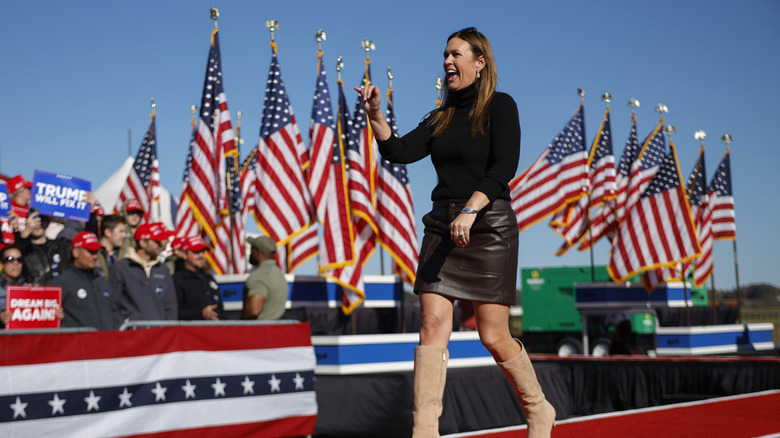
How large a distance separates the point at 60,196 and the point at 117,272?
2156 millimetres

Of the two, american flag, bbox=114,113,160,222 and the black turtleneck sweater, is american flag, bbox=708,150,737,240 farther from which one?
the black turtleneck sweater

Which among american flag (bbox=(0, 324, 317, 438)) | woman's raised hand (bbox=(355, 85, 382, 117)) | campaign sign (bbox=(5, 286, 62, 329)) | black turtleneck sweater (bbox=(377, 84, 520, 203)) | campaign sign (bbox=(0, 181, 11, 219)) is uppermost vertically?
campaign sign (bbox=(0, 181, 11, 219))

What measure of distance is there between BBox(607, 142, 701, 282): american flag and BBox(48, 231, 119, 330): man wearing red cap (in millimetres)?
12967

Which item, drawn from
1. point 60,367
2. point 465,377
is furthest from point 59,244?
point 465,377

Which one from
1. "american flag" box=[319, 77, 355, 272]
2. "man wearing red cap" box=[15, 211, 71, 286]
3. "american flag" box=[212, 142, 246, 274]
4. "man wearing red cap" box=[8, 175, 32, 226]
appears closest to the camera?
"man wearing red cap" box=[15, 211, 71, 286]

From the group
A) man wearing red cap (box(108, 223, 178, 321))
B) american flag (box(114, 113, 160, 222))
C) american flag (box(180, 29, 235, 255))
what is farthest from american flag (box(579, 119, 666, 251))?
man wearing red cap (box(108, 223, 178, 321))

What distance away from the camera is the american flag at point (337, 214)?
12.9 metres

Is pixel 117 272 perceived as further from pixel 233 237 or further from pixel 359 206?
pixel 233 237

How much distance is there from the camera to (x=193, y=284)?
8.69 m

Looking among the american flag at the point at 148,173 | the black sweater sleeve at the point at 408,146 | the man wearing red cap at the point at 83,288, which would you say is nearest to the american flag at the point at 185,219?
the american flag at the point at 148,173

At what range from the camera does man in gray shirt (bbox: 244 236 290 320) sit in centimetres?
848

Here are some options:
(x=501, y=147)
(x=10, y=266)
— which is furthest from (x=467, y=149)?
(x=10, y=266)

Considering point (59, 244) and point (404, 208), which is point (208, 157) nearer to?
point (404, 208)

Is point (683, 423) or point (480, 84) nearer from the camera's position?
point (480, 84)
